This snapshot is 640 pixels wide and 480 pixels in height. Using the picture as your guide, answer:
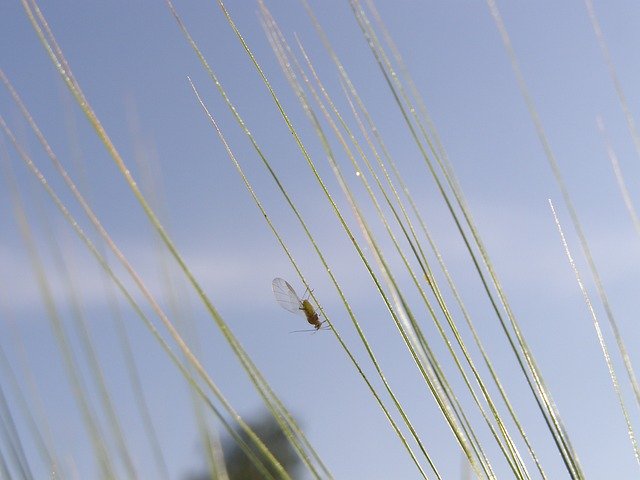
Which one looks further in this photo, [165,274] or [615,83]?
[615,83]

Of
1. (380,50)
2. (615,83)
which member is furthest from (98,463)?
(615,83)

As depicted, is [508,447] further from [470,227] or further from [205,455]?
[205,455]

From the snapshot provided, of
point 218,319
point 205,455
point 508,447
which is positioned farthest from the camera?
point 508,447

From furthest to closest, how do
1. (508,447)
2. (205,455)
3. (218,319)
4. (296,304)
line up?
(296,304), (508,447), (218,319), (205,455)

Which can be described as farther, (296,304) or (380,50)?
(296,304)

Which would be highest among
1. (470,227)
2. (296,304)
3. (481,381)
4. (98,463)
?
(296,304)

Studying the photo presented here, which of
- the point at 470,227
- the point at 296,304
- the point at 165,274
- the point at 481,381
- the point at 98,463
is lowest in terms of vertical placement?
the point at 98,463

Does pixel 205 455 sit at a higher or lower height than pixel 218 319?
lower

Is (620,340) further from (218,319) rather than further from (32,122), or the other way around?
(32,122)

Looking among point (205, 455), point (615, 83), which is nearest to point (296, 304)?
point (615, 83)
